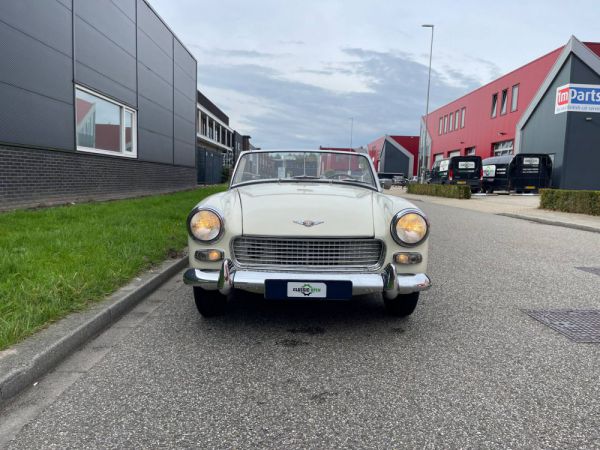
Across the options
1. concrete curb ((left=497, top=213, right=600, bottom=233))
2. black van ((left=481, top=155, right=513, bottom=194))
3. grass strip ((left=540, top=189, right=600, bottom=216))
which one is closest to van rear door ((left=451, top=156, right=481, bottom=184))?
black van ((left=481, top=155, right=513, bottom=194))

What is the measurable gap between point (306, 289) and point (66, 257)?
309 centimetres

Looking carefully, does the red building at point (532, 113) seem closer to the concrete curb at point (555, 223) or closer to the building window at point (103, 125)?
the concrete curb at point (555, 223)

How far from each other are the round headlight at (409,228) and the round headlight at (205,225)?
1.31 meters

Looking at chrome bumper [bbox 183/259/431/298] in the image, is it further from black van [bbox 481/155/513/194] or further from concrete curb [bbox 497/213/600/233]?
black van [bbox 481/155/513/194]

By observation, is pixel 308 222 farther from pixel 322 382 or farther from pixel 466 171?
pixel 466 171

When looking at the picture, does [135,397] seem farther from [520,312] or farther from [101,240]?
[101,240]

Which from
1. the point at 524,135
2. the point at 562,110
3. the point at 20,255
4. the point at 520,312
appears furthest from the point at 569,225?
the point at 524,135

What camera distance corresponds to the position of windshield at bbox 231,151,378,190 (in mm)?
4738

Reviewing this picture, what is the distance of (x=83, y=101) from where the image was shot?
11602mm

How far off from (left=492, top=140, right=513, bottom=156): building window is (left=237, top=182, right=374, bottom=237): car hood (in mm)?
31697

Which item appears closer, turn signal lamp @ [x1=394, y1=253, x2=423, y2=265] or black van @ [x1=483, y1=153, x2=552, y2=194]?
turn signal lamp @ [x1=394, y1=253, x2=423, y2=265]

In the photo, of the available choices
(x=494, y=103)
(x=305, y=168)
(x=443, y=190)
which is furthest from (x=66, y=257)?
(x=494, y=103)

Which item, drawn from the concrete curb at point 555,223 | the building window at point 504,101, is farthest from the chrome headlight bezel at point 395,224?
the building window at point 504,101

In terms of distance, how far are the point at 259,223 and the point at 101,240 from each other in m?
3.42
